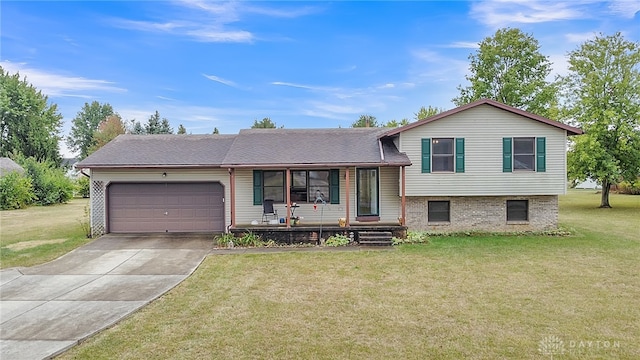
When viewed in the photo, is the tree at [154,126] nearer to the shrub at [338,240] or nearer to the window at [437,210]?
the shrub at [338,240]

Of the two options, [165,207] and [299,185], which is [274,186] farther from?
[165,207]

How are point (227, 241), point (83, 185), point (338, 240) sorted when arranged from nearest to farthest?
point (227, 241), point (338, 240), point (83, 185)

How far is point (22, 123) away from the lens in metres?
33.7

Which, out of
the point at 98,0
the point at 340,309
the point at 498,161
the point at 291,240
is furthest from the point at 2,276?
the point at 498,161

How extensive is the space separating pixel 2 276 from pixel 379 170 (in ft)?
36.2

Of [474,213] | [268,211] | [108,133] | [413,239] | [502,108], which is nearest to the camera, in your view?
[413,239]

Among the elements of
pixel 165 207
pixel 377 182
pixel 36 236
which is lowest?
pixel 36 236

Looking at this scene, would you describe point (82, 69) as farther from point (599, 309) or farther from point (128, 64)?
point (599, 309)

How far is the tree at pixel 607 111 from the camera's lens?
19.3m

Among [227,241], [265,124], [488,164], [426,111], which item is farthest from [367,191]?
[265,124]

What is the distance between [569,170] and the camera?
20.9 m

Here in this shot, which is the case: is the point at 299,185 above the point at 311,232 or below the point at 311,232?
above

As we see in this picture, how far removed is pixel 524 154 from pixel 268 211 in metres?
9.41

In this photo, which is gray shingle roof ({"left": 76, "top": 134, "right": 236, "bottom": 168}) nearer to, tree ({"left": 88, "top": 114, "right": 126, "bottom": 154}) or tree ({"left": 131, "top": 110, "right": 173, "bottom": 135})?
tree ({"left": 131, "top": 110, "right": 173, "bottom": 135})
